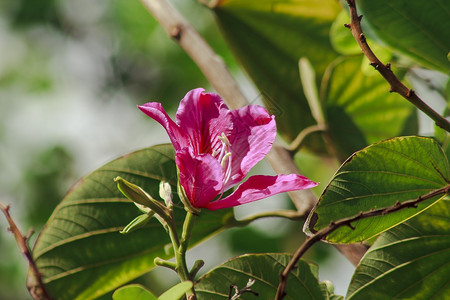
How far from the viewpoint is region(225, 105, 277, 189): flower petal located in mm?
607

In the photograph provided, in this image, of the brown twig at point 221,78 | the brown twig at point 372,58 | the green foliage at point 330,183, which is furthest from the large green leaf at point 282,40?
the brown twig at point 372,58

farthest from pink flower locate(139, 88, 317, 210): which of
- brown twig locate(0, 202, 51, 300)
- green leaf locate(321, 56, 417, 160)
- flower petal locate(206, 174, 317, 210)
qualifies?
green leaf locate(321, 56, 417, 160)

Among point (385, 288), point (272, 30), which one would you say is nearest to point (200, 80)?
point (272, 30)

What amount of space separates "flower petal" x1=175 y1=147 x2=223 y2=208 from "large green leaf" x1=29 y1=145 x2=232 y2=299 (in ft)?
0.61

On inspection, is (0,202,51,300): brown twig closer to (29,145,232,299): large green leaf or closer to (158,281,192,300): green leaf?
(29,145,232,299): large green leaf

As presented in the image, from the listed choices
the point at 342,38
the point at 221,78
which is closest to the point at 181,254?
the point at 221,78

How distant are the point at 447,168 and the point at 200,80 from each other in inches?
79.2

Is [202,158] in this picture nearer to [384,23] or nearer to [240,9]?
[384,23]

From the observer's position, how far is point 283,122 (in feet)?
3.72

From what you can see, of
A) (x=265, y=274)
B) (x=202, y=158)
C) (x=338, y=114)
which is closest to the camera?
(x=202, y=158)

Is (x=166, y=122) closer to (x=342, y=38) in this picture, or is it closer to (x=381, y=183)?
(x=381, y=183)

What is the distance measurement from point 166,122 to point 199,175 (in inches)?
2.3

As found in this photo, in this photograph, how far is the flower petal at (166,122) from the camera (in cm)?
58

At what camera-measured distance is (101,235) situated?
31.5 inches
